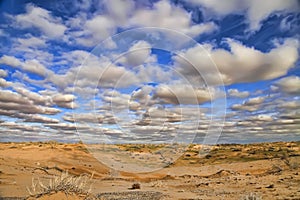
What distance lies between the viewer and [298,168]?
24375 millimetres

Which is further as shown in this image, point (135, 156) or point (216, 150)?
point (216, 150)

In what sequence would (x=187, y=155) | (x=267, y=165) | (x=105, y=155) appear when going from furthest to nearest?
(x=187, y=155)
(x=105, y=155)
(x=267, y=165)

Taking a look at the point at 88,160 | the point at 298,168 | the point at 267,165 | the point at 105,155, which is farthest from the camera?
the point at 105,155

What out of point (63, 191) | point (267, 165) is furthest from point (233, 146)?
point (63, 191)

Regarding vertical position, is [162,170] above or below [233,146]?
below

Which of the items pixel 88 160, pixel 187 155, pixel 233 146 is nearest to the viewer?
pixel 88 160

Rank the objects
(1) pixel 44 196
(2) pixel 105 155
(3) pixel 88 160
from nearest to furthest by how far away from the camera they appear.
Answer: (1) pixel 44 196
(3) pixel 88 160
(2) pixel 105 155

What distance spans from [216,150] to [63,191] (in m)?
38.5

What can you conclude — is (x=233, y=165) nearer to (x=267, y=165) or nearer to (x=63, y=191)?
(x=267, y=165)

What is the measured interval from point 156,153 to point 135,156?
9.31 feet

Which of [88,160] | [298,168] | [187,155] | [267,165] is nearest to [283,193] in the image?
[298,168]

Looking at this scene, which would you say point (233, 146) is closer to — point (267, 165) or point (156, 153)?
point (156, 153)

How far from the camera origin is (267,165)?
99.5ft

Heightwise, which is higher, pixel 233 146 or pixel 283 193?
pixel 233 146
